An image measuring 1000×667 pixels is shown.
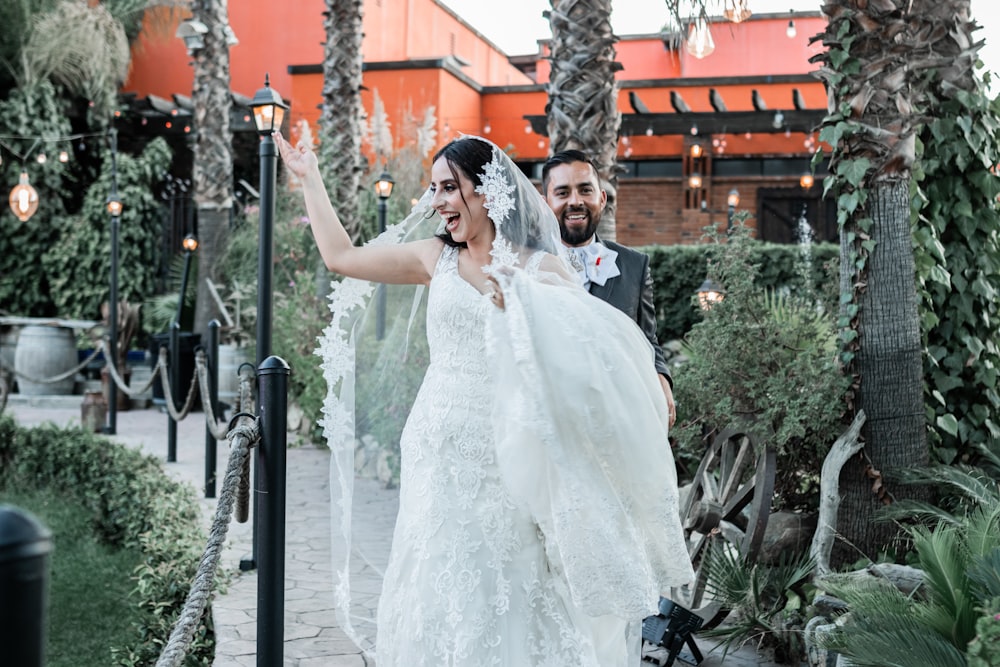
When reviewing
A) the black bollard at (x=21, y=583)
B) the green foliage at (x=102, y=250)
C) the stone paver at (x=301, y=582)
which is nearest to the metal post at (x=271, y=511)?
the stone paver at (x=301, y=582)

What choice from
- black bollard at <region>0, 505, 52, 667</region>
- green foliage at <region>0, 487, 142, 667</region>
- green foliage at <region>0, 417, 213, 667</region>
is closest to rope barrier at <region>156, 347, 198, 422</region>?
green foliage at <region>0, 417, 213, 667</region>

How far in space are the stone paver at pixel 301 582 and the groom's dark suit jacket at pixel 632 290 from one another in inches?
48.2

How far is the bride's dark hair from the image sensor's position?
10.4 feet

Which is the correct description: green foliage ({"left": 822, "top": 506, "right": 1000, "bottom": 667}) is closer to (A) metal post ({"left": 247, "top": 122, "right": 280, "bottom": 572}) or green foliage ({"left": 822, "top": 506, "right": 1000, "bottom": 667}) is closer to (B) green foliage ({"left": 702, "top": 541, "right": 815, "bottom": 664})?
(B) green foliage ({"left": 702, "top": 541, "right": 815, "bottom": 664})

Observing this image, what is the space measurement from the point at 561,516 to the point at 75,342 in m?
15.1

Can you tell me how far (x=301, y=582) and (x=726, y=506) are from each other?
2.31 m

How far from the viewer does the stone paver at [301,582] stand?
13.8 ft

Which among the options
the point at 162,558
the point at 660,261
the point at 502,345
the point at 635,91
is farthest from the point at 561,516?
the point at 635,91

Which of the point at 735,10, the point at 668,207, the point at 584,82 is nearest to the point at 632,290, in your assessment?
the point at 735,10

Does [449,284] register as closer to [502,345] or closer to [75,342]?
[502,345]

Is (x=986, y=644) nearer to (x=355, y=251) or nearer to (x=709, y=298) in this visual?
(x=355, y=251)

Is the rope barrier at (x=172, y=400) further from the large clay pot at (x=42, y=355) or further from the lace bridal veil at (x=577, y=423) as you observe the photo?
the large clay pot at (x=42, y=355)

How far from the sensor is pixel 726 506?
484 cm

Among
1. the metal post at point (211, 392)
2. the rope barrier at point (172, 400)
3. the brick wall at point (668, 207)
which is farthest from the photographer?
the brick wall at point (668, 207)
